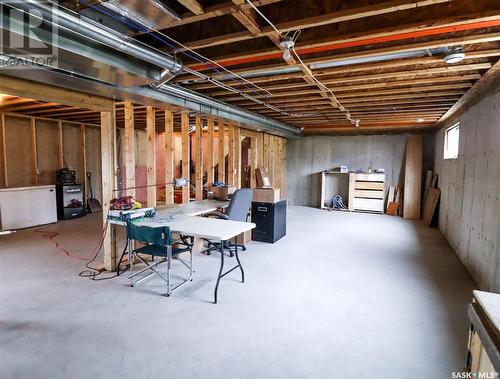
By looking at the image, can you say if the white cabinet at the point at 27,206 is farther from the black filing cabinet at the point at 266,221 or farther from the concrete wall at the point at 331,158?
the concrete wall at the point at 331,158

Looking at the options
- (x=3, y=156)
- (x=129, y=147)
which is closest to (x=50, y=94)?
(x=129, y=147)

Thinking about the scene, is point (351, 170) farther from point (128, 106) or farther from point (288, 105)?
point (128, 106)

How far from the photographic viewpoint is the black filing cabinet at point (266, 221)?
5023 mm

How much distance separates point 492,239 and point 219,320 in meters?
2.83

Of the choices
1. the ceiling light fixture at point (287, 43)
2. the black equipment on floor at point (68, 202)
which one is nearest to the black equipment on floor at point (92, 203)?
the black equipment on floor at point (68, 202)

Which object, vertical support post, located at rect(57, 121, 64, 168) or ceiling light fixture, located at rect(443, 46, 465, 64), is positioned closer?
ceiling light fixture, located at rect(443, 46, 465, 64)

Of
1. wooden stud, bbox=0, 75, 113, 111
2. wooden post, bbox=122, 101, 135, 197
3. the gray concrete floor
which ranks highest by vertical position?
wooden stud, bbox=0, 75, 113, 111

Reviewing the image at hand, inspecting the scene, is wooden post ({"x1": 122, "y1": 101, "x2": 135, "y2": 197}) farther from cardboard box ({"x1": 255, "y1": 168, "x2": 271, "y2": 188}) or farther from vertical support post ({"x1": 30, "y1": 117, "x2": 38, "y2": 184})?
vertical support post ({"x1": 30, "y1": 117, "x2": 38, "y2": 184})

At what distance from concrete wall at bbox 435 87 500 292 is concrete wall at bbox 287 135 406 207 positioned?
11.2 ft

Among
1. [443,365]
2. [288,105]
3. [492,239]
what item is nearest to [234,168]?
[288,105]

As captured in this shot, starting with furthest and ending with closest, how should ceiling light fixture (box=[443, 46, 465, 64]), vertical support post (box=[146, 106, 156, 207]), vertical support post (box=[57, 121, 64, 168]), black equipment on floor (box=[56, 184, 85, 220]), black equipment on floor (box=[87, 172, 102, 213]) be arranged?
black equipment on floor (box=[87, 172, 102, 213])
vertical support post (box=[57, 121, 64, 168])
black equipment on floor (box=[56, 184, 85, 220])
vertical support post (box=[146, 106, 156, 207])
ceiling light fixture (box=[443, 46, 465, 64])

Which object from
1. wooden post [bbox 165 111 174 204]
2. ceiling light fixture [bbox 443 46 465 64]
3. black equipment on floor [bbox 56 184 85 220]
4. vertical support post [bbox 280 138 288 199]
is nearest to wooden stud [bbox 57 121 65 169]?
black equipment on floor [bbox 56 184 85 220]

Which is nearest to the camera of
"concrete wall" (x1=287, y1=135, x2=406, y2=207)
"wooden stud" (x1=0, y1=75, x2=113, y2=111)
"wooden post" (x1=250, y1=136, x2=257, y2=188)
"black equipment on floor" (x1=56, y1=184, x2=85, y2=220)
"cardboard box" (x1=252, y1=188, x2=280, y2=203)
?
"wooden stud" (x1=0, y1=75, x2=113, y2=111)

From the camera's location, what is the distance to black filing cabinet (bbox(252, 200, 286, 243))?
5.02m
